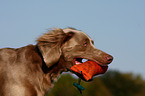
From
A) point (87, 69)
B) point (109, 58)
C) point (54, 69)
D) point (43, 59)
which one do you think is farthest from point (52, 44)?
point (109, 58)

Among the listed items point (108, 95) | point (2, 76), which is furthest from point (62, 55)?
point (108, 95)

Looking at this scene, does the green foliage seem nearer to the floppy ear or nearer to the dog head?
the dog head

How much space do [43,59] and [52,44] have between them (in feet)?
1.40

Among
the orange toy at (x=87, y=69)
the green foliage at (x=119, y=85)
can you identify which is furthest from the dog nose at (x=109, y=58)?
the green foliage at (x=119, y=85)

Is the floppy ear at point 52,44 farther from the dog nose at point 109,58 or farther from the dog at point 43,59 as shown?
the dog nose at point 109,58

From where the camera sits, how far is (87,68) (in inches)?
279

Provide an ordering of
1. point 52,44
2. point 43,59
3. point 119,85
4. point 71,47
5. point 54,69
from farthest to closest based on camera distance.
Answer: point 119,85, point 71,47, point 54,69, point 52,44, point 43,59

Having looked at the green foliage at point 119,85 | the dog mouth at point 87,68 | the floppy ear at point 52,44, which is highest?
the floppy ear at point 52,44

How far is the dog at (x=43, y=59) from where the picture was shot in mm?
6543

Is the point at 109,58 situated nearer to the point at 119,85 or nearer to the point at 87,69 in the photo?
the point at 87,69

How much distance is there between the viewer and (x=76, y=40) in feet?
24.2

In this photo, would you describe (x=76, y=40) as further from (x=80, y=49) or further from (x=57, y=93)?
(x=57, y=93)

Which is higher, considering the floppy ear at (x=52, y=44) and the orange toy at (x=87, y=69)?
the floppy ear at (x=52, y=44)

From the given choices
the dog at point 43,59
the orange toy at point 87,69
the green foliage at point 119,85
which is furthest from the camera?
the green foliage at point 119,85
